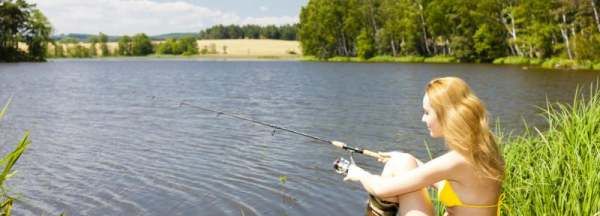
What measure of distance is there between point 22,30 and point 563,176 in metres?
90.2

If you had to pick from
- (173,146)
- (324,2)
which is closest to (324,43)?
(324,2)

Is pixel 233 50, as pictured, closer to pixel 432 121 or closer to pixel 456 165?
pixel 432 121

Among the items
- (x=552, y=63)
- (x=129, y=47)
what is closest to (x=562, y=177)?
(x=552, y=63)

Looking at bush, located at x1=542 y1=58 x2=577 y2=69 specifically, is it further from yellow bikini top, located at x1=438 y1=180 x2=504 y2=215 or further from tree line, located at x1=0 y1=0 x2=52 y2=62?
tree line, located at x1=0 y1=0 x2=52 y2=62

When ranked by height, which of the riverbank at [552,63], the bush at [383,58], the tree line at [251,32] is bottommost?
the bush at [383,58]

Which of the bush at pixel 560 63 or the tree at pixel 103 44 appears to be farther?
the tree at pixel 103 44

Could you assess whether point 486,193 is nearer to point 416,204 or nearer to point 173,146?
A: point 416,204

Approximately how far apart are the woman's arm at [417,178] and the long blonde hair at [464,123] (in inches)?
3.9

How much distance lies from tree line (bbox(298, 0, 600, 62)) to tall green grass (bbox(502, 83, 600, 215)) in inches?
1501

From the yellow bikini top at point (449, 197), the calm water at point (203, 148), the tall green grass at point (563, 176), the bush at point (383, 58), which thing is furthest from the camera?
the bush at point (383, 58)

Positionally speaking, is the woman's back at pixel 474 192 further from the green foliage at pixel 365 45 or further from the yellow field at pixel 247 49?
the yellow field at pixel 247 49

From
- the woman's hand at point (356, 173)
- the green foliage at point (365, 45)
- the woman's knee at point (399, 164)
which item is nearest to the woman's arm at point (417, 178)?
the woman's knee at point (399, 164)

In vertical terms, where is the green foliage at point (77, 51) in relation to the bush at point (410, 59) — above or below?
above

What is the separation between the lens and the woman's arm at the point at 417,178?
142 inches
